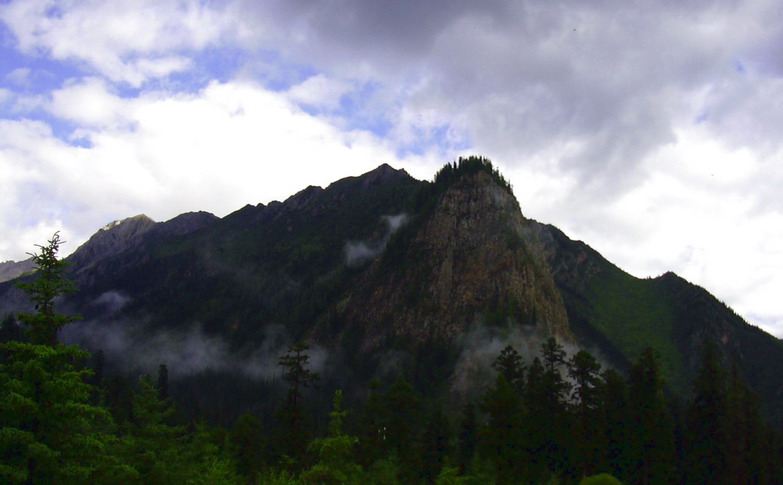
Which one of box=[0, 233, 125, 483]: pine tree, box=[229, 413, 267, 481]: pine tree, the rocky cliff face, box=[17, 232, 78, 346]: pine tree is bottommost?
box=[229, 413, 267, 481]: pine tree

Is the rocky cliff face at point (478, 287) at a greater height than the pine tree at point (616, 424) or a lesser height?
greater

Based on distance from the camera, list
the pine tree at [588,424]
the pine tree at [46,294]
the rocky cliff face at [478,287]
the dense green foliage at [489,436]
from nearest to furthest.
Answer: the pine tree at [46,294]
the dense green foliage at [489,436]
the pine tree at [588,424]
the rocky cliff face at [478,287]

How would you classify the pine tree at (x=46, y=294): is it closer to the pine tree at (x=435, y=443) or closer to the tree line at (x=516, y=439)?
the tree line at (x=516, y=439)

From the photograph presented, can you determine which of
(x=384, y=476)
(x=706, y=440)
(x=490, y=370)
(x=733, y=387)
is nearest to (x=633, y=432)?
(x=706, y=440)

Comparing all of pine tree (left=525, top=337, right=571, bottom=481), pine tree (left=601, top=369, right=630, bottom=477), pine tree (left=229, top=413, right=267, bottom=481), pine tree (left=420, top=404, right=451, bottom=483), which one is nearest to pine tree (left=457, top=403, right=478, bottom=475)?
pine tree (left=420, top=404, right=451, bottom=483)

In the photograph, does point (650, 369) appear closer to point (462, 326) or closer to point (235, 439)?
point (235, 439)

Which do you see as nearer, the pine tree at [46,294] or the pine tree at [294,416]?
the pine tree at [46,294]

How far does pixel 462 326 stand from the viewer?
178m

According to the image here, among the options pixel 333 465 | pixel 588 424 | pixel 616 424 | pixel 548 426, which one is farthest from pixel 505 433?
pixel 333 465

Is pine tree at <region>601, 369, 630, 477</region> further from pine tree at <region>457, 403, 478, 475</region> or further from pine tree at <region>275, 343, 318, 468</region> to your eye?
pine tree at <region>275, 343, 318, 468</region>

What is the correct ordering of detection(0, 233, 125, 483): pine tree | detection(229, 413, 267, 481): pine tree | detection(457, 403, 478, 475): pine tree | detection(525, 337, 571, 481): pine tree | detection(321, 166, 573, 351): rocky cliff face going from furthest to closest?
detection(321, 166, 573, 351): rocky cliff face → detection(457, 403, 478, 475): pine tree → detection(229, 413, 267, 481): pine tree → detection(525, 337, 571, 481): pine tree → detection(0, 233, 125, 483): pine tree

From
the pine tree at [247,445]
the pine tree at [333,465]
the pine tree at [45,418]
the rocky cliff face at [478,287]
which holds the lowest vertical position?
the pine tree at [247,445]

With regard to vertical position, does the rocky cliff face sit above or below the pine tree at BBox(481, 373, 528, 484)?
above

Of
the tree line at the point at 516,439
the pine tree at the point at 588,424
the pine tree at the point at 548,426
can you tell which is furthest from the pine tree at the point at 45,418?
the pine tree at the point at 588,424
